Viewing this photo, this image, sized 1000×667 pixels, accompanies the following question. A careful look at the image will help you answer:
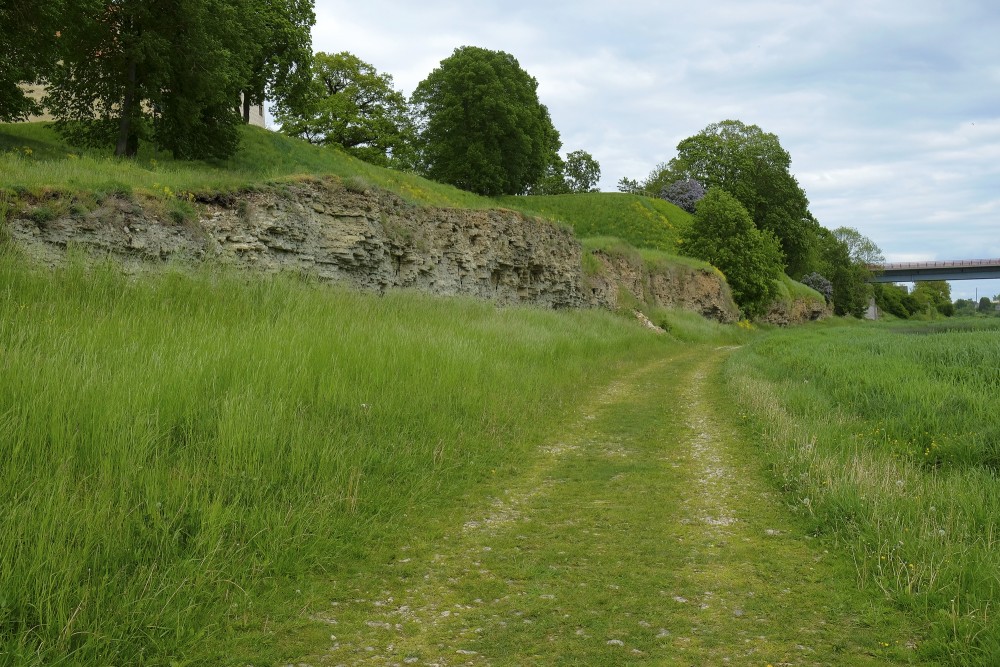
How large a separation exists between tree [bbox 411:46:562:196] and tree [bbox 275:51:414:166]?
194 inches

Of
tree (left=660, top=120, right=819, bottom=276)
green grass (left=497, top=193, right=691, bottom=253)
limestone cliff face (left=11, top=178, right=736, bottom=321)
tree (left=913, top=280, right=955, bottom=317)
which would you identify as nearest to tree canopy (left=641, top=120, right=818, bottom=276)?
tree (left=660, top=120, right=819, bottom=276)

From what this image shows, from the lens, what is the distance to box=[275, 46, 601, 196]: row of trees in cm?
4950

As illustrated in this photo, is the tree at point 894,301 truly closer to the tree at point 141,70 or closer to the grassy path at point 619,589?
the tree at point 141,70

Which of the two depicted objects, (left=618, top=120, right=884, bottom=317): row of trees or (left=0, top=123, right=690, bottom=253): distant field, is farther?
(left=618, top=120, right=884, bottom=317): row of trees

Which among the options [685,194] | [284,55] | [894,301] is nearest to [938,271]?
[894,301]

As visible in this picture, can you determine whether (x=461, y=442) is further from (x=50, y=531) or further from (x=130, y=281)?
(x=130, y=281)

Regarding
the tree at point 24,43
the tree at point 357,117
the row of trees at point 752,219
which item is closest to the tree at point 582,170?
the row of trees at point 752,219

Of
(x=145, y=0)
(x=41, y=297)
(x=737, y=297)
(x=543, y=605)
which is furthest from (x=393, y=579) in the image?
(x=737, y=297)

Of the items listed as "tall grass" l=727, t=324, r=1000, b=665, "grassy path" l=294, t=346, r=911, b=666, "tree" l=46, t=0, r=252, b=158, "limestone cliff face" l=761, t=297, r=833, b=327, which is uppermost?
"tree" l=46, t=0, r=252, b=158

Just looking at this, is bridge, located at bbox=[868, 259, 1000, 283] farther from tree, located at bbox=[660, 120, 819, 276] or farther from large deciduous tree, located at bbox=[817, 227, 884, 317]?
tree, located at bbox=[660, 120, 819, 276]

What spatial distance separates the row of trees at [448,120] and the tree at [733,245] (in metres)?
15.4

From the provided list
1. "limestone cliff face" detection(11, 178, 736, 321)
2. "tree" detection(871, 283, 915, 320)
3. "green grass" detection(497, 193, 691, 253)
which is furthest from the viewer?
"tree" detection(871, 283, 915, 320)

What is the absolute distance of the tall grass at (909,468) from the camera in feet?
14.0

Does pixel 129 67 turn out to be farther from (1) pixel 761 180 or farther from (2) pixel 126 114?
(1) pixel 761 180
